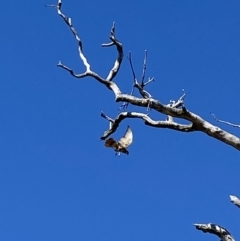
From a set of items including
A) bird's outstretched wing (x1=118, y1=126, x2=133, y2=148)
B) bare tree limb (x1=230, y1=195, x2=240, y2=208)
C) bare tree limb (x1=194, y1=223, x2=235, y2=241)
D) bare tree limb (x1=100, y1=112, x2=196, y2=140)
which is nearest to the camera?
bare tree limb (x1=194, y1=223, x2=235, y2=241)

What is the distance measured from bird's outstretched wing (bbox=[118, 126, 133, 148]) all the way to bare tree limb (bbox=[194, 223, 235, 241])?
158cm

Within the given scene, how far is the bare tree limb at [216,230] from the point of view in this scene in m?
7.23

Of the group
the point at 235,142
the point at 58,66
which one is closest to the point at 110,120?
the point at 58,66

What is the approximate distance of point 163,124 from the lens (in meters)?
8.34

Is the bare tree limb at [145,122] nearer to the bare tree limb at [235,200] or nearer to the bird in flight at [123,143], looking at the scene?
the bird in flight at [123,143]

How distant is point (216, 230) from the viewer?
7.24 meters

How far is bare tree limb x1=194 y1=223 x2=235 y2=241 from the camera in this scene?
23.7 feet

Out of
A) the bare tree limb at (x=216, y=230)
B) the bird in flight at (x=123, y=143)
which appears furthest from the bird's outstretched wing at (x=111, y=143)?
the bare tree limb at (x=216, y=230)

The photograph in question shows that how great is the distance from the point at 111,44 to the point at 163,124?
5.04 feet

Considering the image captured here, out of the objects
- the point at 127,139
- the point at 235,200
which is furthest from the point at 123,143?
the point at 235,200

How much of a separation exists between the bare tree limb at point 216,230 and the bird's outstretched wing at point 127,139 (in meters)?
1.58

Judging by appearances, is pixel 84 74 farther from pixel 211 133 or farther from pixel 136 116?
pixel 211 133

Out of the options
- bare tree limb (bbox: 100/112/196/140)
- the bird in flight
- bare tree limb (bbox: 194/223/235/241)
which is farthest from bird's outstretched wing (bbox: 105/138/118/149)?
bare tree limb (bbox: 194/223/235/241)

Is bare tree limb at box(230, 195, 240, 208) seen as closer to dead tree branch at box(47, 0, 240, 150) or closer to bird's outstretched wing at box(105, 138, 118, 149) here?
dead tree branch at box(47, 0, 240, 150)
